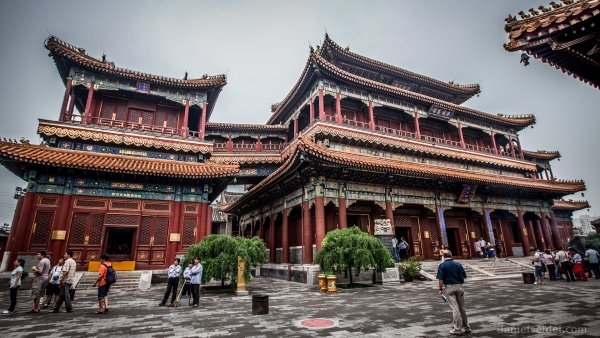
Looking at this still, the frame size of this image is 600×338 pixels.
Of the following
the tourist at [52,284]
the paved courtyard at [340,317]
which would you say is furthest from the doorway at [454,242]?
the tourist at [52,284]

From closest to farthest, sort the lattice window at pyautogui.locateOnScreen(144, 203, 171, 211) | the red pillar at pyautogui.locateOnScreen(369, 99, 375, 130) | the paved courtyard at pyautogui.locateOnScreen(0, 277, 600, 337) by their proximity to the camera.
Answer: the paved courtyard at pyautogui.locateOnScreen(0, 277, 600, 337), the lattice window at pyautogui.locateOnScreen(144, 203, 171, 211), the red pillar at pyautogui.locateOnScreen(369, 99, 375, 130)

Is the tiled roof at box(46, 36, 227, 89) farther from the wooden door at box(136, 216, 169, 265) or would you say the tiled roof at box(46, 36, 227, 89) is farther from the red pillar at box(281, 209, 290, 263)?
the red pillar at box(281, 209, 290, 263)

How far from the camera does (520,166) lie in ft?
82.3

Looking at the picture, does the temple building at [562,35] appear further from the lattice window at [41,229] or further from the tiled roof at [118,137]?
the lattice window at [41,229]

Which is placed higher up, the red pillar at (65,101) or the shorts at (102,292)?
the red pillar at (65,101)

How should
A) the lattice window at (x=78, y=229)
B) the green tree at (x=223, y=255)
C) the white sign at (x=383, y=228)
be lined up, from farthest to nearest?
the lattice window at (x=78, y=229) < the white sign at (x=383, y=228) < the green tree at (x=223, y=255)

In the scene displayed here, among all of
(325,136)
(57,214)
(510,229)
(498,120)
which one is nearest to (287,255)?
(325,136)

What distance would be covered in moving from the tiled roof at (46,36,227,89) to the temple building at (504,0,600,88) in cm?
1670

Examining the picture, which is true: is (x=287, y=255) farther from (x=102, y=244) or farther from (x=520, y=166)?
(x=520, y=166)

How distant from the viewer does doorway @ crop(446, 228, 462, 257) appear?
19.6 m

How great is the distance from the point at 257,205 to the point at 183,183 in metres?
7.08

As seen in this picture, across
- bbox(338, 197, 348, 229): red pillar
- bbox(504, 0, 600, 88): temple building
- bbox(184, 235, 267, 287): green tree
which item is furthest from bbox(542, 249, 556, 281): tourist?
bbox(184, 235, 267, 287): green tree

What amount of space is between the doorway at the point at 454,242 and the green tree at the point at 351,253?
10421 mm

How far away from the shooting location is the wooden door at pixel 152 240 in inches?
592
